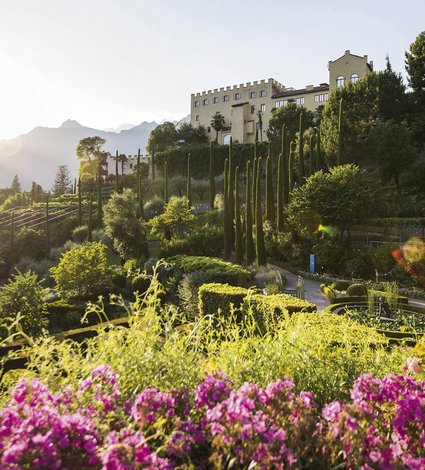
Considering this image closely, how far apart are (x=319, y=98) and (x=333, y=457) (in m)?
63.9

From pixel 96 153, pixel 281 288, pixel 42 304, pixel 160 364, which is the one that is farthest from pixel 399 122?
pixel 96 153

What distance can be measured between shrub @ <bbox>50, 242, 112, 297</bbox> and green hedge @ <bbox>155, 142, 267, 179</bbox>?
117ft

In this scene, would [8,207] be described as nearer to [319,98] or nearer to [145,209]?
[145,209]

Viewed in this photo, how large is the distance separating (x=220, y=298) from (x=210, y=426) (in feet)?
31.0

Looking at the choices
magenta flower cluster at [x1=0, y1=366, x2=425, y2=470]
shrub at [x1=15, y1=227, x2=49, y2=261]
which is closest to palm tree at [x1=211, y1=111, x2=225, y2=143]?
shrub at [x1=15, y1=227, x2=49, y2=261]

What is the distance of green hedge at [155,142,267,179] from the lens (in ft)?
182

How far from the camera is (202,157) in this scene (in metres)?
60.0

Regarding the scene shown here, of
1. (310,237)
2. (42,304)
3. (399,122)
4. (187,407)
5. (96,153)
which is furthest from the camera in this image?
(96,153)

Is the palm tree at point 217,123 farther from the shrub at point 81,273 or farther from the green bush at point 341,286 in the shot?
the green bush at point 341,286

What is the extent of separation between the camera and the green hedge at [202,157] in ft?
182

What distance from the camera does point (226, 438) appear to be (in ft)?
8.25

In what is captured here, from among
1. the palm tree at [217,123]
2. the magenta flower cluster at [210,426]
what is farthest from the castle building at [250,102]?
the magenta flower cluster at [210,426]

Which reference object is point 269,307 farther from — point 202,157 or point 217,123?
point 217,123

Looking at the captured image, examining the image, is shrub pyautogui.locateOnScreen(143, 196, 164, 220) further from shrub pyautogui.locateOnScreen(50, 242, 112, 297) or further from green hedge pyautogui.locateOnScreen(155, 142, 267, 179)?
shrub pyautogui.locateOnScreen(50, 242, 112, 297)
